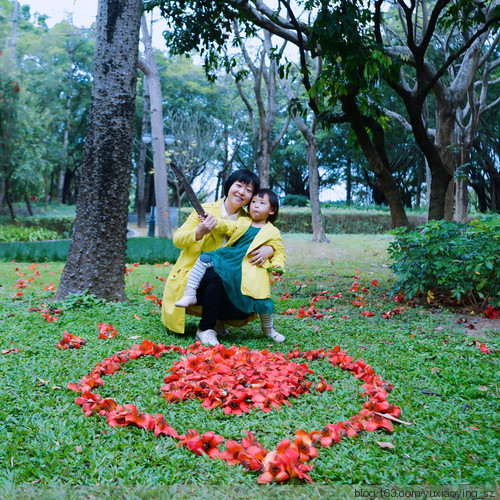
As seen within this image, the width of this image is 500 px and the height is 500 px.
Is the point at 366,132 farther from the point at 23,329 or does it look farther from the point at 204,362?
the point at 23,329

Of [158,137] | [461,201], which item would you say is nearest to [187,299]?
[461,201]

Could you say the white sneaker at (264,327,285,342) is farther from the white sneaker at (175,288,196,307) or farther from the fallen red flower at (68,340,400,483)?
the white sneaker at (175,288,196,307)

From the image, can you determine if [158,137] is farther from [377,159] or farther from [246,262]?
[246,262]

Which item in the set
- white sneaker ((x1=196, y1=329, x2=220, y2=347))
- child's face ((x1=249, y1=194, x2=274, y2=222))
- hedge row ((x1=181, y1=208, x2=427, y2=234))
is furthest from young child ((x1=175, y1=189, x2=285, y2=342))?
hedge row ((x1=181, y1=208, x2=427, y2=234))

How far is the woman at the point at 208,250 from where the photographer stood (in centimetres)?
347

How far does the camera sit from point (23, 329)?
12.8 feet

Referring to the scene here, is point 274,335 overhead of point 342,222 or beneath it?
beneath

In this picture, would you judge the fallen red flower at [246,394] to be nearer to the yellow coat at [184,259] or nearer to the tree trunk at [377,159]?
the yellow coat at [184,259]

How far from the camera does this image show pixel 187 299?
3.44 metres

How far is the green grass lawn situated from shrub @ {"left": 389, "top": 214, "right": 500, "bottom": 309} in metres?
0.37

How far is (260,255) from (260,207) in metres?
0.38

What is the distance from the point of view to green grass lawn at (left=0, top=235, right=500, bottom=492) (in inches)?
70.9

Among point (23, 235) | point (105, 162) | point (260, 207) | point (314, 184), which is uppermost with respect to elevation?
point (314, 184)

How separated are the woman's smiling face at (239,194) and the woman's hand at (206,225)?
0.26 metres
